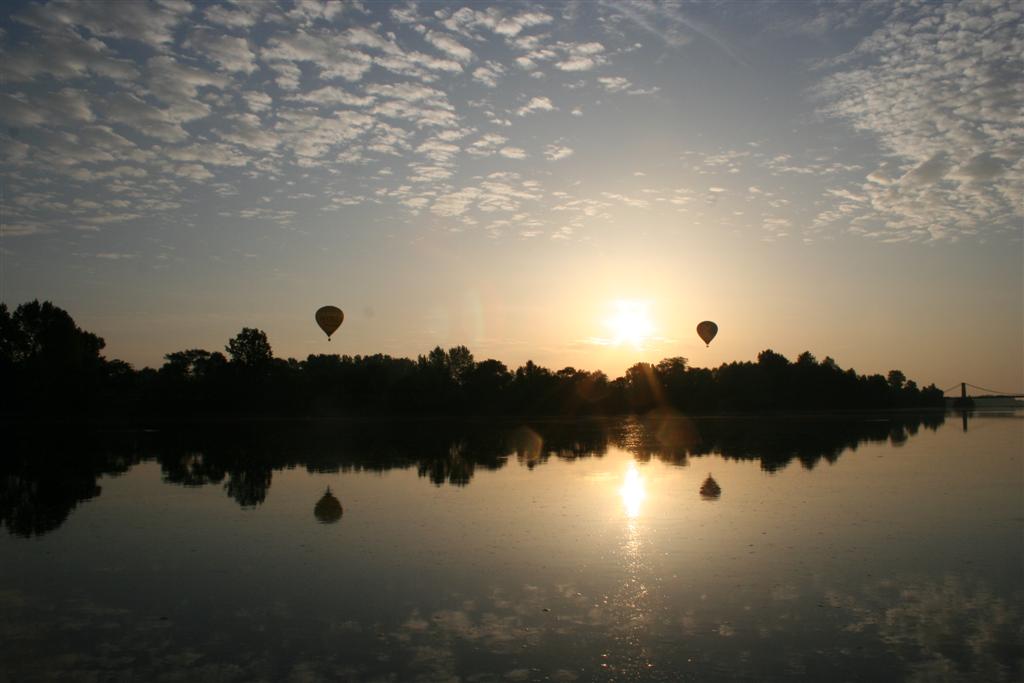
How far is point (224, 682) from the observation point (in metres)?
6.72

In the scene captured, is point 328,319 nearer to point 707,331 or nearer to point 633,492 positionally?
point 707,331

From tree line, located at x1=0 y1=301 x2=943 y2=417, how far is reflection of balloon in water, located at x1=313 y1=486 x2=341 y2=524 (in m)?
63.4

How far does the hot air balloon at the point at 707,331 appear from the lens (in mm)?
65250

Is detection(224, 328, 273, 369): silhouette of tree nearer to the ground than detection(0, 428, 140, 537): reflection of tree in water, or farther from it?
farther from it

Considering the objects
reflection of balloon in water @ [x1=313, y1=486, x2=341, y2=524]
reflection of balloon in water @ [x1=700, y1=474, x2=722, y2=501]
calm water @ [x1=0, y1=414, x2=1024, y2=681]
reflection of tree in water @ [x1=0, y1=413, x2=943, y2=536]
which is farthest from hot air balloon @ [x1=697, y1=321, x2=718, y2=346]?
reflection of balloon in water @ [x1=313, y1=486, x2=341, y2=524]

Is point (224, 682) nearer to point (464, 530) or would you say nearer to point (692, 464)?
point (464, 530)

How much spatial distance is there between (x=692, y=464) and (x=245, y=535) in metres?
16.1

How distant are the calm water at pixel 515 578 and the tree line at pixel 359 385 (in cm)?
5976

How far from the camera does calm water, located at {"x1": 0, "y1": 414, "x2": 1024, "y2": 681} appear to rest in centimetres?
722

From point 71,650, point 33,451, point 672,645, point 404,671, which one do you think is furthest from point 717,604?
point 33,451

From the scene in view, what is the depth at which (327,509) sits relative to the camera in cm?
1617

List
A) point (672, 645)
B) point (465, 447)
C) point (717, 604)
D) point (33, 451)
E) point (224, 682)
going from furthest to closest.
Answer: point (465, 447) → point (33, 451) → point (717, 604) → point (672, 645) → point (224, 682)

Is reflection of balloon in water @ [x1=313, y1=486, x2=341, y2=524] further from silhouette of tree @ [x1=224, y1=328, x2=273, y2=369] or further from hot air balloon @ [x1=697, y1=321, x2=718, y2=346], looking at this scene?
silhouette of tree @ [x1=224, y1=328, x2=273, y2=369]

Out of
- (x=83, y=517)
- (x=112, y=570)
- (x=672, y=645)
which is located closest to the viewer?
(x=672, y=645)
